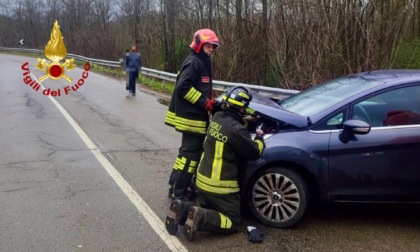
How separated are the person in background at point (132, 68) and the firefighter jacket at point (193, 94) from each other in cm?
1008

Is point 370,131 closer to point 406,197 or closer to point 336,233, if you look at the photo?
point 406,197

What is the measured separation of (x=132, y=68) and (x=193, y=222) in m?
11.4

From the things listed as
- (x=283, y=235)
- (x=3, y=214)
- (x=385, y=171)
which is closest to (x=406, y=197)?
(x=385, y=171)

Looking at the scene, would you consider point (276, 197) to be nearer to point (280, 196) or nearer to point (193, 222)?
point (280, 196)

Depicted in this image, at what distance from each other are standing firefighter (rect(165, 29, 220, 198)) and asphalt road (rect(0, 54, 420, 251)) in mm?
→ 466

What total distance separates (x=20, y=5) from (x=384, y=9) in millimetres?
46809

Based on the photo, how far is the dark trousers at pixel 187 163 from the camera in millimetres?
4906

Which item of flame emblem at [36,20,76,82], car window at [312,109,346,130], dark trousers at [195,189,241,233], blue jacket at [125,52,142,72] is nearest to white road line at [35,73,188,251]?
dark trousers at [195,189,241,233]

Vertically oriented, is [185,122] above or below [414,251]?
above

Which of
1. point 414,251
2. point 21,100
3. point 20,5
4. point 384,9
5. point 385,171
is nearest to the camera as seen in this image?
point 414,251

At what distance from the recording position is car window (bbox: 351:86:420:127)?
4316mm

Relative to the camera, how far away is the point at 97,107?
40.1 ft

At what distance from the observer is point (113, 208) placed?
4816 millimetres

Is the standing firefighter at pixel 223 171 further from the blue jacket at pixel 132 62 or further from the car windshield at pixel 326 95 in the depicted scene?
the blue jacket at pixel 132 62
